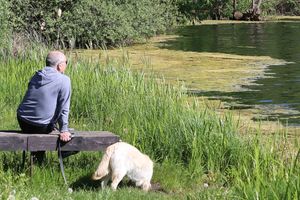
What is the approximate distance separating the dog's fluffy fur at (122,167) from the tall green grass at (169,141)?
0.26 meters

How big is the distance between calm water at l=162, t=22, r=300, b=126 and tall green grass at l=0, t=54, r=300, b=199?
3.54 metres

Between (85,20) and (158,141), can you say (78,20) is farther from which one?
(158,141)

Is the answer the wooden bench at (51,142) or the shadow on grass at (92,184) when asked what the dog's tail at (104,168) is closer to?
the shadow on grass at (92,184)

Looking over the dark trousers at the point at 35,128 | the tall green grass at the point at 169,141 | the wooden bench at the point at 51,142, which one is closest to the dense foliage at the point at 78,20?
the tall green grass at the point at 169,141

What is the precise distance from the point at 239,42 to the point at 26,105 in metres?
24.4

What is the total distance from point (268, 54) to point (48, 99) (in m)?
18.8

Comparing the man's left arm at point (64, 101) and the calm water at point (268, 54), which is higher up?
the man's left arm at point (64, 101)

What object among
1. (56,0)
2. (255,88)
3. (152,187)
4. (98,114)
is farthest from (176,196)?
(56,0)

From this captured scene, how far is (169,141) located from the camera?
804 cm

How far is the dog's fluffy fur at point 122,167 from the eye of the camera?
6336 mm

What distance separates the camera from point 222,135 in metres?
7.95

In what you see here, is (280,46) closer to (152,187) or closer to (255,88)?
(255,88)

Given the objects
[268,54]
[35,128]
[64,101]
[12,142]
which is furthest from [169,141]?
[268,54]

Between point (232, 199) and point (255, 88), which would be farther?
point (255, 88)
